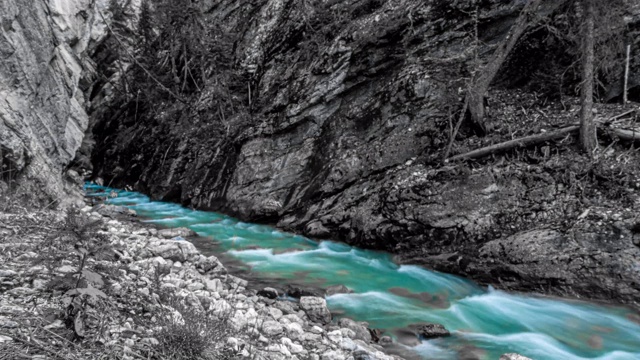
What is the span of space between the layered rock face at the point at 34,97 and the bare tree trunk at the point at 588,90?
10.2 meters

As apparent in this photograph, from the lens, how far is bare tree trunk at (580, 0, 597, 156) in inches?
271

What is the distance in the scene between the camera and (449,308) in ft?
19.9

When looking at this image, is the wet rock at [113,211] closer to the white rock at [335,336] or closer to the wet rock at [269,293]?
the wet rock at [269,293]

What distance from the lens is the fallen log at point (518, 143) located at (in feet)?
24.0

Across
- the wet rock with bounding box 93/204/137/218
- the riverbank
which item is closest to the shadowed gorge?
the riverbank

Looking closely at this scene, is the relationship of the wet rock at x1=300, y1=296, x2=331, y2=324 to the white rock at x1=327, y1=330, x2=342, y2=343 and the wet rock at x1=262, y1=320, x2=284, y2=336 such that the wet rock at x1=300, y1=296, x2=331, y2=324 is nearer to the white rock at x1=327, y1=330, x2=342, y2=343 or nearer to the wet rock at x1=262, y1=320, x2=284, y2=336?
the white rock at x1=327, y1=330, x2=342, y2=343

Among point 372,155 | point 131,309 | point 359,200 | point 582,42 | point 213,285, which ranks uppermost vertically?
point 582,42

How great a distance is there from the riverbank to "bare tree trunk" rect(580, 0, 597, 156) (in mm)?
5320

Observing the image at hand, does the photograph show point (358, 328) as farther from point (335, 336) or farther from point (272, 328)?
point (272, 328)

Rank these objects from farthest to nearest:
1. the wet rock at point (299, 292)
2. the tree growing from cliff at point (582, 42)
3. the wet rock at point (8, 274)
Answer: the tree growing from cliff at point (582, 42)
the wet rock at point (299, 292)
the wet rock at point (8, 274)

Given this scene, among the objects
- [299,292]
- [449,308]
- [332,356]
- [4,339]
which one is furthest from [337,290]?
[4,339]

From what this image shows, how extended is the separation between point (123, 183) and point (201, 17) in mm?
8338

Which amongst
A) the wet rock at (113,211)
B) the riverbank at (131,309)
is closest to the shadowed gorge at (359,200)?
the riverbank at (131,309)

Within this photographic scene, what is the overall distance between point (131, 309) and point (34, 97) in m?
7.63
